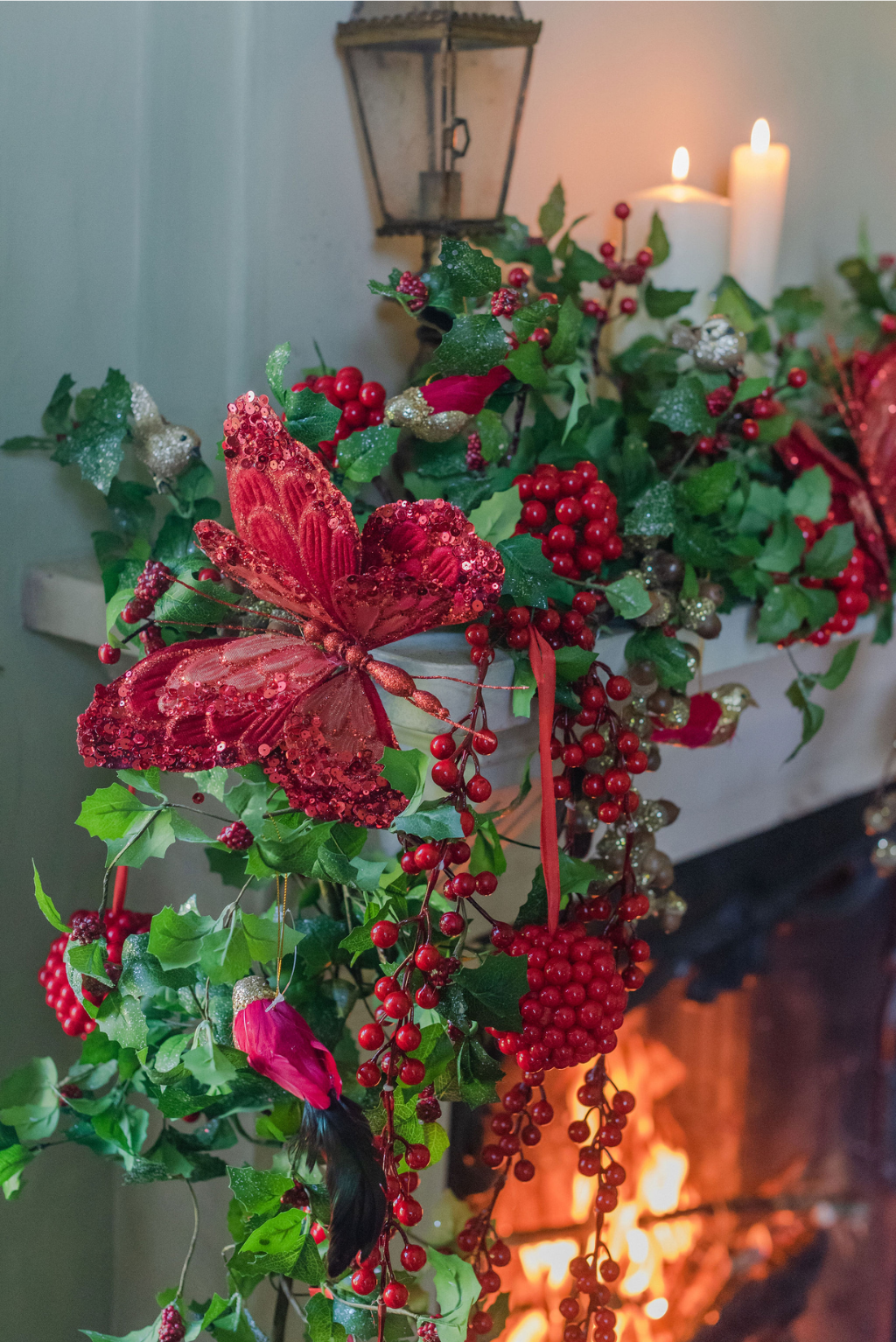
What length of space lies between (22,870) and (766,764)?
645mm

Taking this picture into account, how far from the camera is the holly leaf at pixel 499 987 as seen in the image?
1.26 ft

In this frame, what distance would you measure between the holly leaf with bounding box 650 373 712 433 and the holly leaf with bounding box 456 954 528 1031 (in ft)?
1.03

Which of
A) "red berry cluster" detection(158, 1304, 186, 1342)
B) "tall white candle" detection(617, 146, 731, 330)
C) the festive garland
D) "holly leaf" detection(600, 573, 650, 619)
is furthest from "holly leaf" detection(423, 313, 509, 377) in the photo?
"red berry cluster" detection(158, 1304, 186, 1342)

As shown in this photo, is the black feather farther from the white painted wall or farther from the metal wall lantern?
the metal wall lantern

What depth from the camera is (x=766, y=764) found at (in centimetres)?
96

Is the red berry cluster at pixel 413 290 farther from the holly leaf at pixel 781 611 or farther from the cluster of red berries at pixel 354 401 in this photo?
the holly leaf at pixel 781 611

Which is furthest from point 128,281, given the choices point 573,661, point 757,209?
point 757,209

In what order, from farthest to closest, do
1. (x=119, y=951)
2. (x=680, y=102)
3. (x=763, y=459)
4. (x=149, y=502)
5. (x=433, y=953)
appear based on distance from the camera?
(x=680, y=102)
(x=763, y=459)
(x=149, y=502)
(x=119, y=951)
(x=433, y=953)

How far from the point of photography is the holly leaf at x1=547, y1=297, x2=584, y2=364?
500mm

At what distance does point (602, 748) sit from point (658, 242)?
0.38 meters

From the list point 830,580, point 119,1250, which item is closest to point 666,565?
point 830,580

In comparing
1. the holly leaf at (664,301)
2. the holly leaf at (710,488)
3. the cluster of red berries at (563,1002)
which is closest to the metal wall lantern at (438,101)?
the holly leaf at (664,301)

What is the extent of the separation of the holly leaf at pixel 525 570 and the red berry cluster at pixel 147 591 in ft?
0.45

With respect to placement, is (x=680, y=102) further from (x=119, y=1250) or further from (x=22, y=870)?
(x=119, y=1250)
